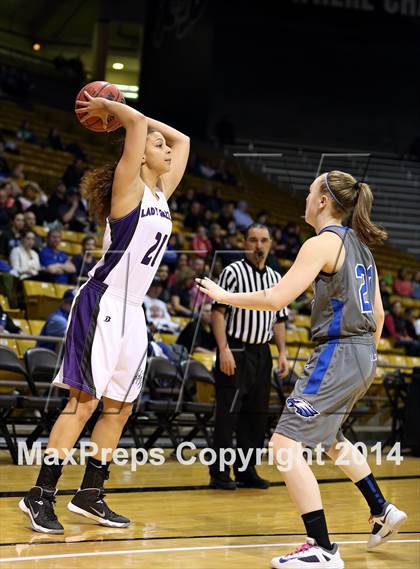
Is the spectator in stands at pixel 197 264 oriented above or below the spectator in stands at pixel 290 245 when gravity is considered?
below

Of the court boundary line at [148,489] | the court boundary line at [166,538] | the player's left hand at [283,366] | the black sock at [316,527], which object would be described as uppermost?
the player's left hand at [283,366]

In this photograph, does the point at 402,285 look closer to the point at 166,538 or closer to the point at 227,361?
the point at 227,361

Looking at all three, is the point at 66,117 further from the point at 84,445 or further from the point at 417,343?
the point at 84,445

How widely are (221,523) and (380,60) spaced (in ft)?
77.8

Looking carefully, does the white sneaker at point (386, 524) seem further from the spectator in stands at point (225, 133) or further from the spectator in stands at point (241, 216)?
the spectator in stands at point (225, 133)

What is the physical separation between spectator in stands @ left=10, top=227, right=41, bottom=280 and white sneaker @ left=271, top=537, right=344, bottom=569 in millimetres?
7047

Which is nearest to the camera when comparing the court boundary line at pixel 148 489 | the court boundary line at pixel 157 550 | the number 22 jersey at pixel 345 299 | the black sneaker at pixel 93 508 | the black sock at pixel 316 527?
the court boundary line at pixel 157 550

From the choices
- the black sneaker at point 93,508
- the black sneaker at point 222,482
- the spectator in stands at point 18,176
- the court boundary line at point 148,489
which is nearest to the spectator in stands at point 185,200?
the spectator in stands at point 18,176

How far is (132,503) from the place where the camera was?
560 centimetres

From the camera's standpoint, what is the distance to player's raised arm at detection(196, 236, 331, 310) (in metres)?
4.04

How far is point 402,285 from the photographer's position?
1650 cm

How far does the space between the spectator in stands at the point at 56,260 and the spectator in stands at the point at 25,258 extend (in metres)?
0.15

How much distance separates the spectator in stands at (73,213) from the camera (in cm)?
1282

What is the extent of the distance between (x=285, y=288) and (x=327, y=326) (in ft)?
1.25
